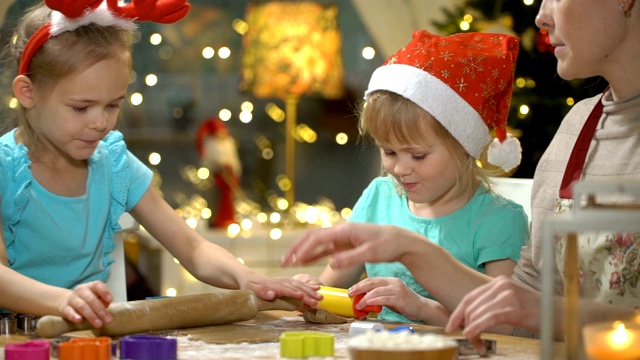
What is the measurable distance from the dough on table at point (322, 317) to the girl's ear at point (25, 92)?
2.35 ft

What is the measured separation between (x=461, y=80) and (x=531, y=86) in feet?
5.95

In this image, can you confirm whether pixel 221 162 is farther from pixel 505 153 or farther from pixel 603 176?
pixel 603 176

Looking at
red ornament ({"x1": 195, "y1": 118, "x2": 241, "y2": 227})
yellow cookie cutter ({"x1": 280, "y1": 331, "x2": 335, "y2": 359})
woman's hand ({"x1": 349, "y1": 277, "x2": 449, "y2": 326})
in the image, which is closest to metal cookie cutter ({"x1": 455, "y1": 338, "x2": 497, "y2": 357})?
yellow cookie cutter ({"x1": 280, "y1": 331, "x2": 335, "y2": 359})

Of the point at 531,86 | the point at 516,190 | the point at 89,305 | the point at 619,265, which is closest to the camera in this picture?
the point at 89,305

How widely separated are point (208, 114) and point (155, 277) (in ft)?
3.60

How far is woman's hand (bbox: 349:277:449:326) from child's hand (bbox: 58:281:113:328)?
419mm

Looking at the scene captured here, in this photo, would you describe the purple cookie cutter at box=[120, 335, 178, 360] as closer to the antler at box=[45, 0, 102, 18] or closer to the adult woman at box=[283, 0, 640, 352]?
the adult woman at box=[283, 0, 640, 352]

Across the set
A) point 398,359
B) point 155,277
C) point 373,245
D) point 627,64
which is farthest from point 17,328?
point 155,277

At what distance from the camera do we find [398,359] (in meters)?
1.04

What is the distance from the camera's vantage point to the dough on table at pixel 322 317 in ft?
5.09

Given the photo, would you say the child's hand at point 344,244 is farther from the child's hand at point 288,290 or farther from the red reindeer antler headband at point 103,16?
the red reindeer antler headband at point 103,16

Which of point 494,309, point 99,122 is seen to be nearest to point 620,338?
point 494,309

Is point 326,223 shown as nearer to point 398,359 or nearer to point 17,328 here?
point 17,328

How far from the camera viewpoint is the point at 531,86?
3.63m
